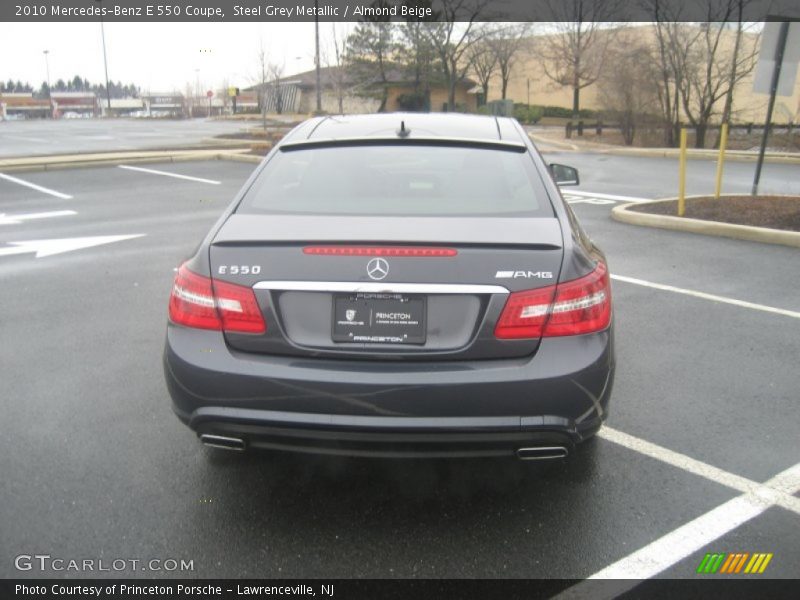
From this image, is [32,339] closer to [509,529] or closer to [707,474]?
[509,529]

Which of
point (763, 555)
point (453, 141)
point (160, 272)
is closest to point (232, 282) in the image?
point (453, 141)

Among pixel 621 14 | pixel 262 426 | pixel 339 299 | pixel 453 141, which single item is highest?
pixel 621 14

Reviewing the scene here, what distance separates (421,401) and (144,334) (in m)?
3.44

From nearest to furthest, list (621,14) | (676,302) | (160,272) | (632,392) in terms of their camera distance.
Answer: (632,392) → (676,302) → (160,272) → (621,14)

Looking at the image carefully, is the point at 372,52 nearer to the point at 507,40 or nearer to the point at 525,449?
the point at 507,40

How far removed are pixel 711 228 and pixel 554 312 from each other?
7.74 meters

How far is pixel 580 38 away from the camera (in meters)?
39.7

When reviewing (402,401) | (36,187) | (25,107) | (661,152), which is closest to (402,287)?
(402,401)

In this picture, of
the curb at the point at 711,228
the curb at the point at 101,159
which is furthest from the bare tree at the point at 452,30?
the curb at the point at 711,228

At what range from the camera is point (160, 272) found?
737 cm

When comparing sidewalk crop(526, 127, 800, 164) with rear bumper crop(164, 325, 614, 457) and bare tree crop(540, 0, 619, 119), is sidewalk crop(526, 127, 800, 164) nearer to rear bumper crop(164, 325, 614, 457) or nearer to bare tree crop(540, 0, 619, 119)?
bare tree crop(540, 0, 619, 119)

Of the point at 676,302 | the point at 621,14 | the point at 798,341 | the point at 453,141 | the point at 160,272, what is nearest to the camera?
the point at 453,141

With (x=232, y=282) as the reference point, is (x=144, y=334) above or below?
below

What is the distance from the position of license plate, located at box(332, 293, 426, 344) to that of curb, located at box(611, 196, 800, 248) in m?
7.65
